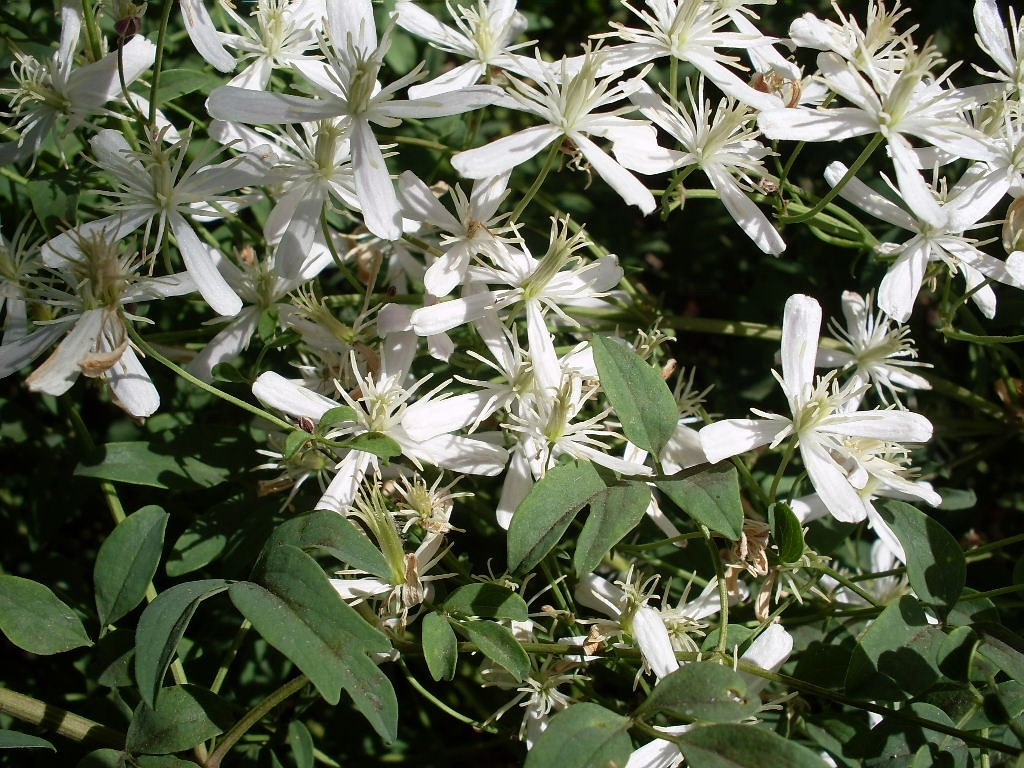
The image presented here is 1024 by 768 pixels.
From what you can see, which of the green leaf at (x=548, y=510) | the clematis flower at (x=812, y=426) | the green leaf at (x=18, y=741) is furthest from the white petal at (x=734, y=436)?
the green leaf at (x=18, y=741)

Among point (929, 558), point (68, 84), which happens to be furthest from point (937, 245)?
point (68, 84)

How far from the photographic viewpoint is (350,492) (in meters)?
0.93

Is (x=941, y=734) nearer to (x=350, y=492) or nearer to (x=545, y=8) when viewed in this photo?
(x=350, y=492)

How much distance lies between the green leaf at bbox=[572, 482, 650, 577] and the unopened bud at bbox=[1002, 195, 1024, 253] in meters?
0.58

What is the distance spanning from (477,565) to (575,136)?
635 millimetres

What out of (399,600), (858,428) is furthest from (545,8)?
(399,600)

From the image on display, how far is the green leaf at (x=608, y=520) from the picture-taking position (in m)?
0.75

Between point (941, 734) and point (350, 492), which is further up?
point (350, 492)

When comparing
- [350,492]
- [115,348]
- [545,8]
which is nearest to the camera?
[115,348]

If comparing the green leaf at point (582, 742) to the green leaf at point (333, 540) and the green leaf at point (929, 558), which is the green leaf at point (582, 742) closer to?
the green leaf at point (333, 540)

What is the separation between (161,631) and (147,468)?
0.34 m

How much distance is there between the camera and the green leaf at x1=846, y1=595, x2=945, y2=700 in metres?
0.83

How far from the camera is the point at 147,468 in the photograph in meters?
1.02

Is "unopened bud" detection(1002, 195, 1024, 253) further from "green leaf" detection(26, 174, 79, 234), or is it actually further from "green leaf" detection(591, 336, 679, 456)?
"green leaf" detection(26, 174, 79, 234)
